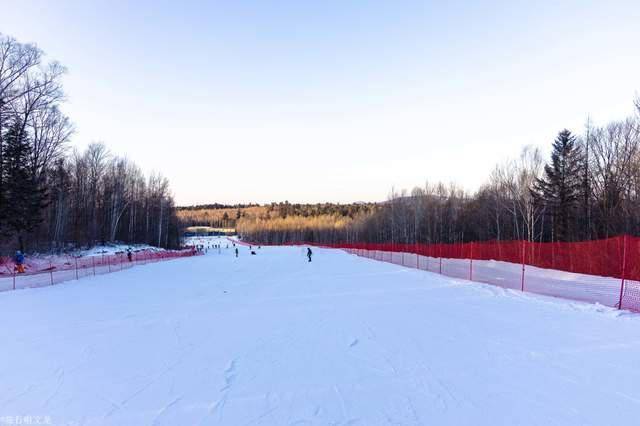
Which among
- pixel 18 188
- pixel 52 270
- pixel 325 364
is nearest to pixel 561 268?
pixel 325 364

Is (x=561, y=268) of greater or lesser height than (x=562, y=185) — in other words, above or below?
below

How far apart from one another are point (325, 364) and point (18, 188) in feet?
127

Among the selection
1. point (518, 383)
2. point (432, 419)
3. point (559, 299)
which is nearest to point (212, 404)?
point (432, 419)

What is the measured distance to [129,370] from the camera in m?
5.96

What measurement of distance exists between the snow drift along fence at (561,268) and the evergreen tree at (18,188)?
34.5 m

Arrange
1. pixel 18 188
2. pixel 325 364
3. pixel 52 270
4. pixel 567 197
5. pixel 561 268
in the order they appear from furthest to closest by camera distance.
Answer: pixel 567 197 → pixel 18 188 → pixel 52 270 → pixel 561 268 → pixel 325 364

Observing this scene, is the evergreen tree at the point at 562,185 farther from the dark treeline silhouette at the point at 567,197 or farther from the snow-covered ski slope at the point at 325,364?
the snow-covered ski slope at the point at 325,364

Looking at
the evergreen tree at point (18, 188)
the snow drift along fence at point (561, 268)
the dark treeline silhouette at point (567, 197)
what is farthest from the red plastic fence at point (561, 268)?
the evergreen tree at point (18, 188)

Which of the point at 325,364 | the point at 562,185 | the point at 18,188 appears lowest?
the point at 325,364

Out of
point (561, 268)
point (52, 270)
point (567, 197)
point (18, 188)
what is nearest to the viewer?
point (561, 268)

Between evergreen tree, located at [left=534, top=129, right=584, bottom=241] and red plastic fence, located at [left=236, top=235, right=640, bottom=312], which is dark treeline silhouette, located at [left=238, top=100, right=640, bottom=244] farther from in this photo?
red plastic fence, located at [left=236, top=235, right=640, bottom=312]

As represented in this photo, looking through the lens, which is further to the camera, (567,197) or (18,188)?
(567,197)

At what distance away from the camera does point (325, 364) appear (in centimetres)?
609

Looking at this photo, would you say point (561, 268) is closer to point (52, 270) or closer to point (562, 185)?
point (52, 270)
